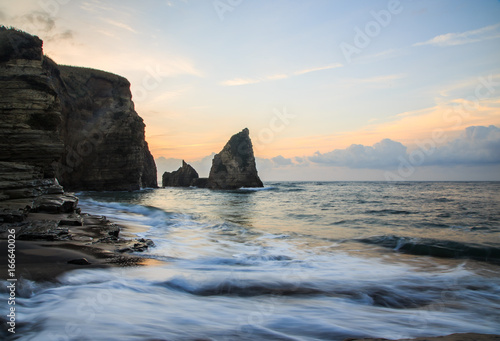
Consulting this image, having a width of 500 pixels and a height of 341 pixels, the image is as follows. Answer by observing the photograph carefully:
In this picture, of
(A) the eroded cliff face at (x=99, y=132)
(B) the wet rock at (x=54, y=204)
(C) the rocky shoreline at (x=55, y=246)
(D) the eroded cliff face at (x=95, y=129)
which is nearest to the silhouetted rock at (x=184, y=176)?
(D) the eroded cliff face at (x=95, y=129)

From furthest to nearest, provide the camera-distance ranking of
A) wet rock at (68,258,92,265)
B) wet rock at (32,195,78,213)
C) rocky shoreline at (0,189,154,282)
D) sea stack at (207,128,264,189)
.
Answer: sea stack at (207,128,264,189) < wet rock at (32,195,78,213) < wet rock at (68,258,92,265) < rocky shoreline at (0,189,154,282)

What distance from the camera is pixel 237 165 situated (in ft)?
220

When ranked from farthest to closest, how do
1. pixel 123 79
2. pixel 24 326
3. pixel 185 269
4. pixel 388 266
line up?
1. pixel 123 79
2. pixel 388 266
3. pixel 185 269
4. pixel 24 326

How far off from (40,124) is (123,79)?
44418mm

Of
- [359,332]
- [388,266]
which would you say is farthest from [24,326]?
[388,266]

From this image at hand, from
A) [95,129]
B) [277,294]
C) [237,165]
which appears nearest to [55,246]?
[277,294]

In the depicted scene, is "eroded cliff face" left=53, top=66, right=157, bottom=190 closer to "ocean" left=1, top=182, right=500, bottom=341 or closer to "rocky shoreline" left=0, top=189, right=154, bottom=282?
"rocky shoreline" left=0, top=189, right=154, bottom=282

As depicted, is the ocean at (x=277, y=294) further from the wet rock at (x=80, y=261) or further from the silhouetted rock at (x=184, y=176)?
the silhouetted rock at (x=184, y=176)

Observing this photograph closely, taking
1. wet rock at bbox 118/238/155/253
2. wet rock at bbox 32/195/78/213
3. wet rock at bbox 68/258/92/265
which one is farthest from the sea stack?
wet rock at bbox 68/258/92/265

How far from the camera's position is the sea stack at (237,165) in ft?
220

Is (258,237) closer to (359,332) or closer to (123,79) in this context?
(359,332)

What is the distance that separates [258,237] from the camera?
417 inches

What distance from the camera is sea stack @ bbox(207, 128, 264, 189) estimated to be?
67.0 m

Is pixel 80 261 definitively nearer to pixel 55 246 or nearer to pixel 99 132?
pixel 55 246
